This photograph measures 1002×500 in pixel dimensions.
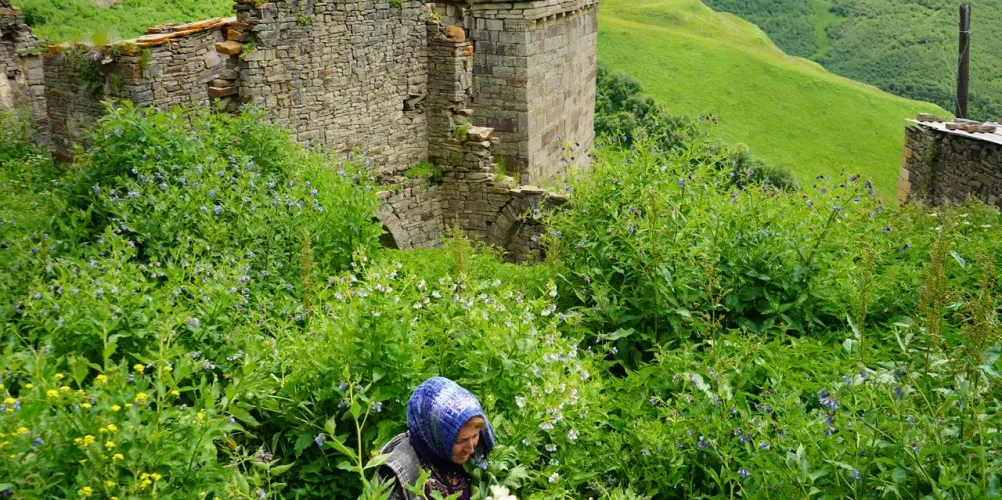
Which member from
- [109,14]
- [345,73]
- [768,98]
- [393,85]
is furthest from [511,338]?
[768,98]

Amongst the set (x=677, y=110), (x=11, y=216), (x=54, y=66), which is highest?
(x=54, y=66)

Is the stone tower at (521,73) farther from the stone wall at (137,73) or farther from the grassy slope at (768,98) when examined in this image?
the grassy slope at (768,98)

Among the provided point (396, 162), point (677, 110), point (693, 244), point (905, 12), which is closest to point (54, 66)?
point (396, 162)

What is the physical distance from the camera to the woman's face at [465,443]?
3883mm

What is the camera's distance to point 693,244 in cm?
661

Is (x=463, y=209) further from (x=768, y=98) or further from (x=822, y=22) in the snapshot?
(x=822, y=22)

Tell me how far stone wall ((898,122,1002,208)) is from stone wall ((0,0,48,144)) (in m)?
11.7

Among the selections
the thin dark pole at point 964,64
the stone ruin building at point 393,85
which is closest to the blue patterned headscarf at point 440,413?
the stone ruin building at point 393,85

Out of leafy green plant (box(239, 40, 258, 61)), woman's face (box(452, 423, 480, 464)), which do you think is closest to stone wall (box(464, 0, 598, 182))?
leafy green plant (box(239, 40, 258, 61))

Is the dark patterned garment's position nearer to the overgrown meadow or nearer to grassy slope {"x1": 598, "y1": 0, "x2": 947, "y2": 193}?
the overgrown meadow

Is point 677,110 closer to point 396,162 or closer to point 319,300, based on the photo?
point 396,162

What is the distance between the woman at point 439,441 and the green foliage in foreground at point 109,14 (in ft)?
42.1

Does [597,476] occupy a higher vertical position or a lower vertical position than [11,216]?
lower

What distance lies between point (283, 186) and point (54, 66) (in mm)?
4282
